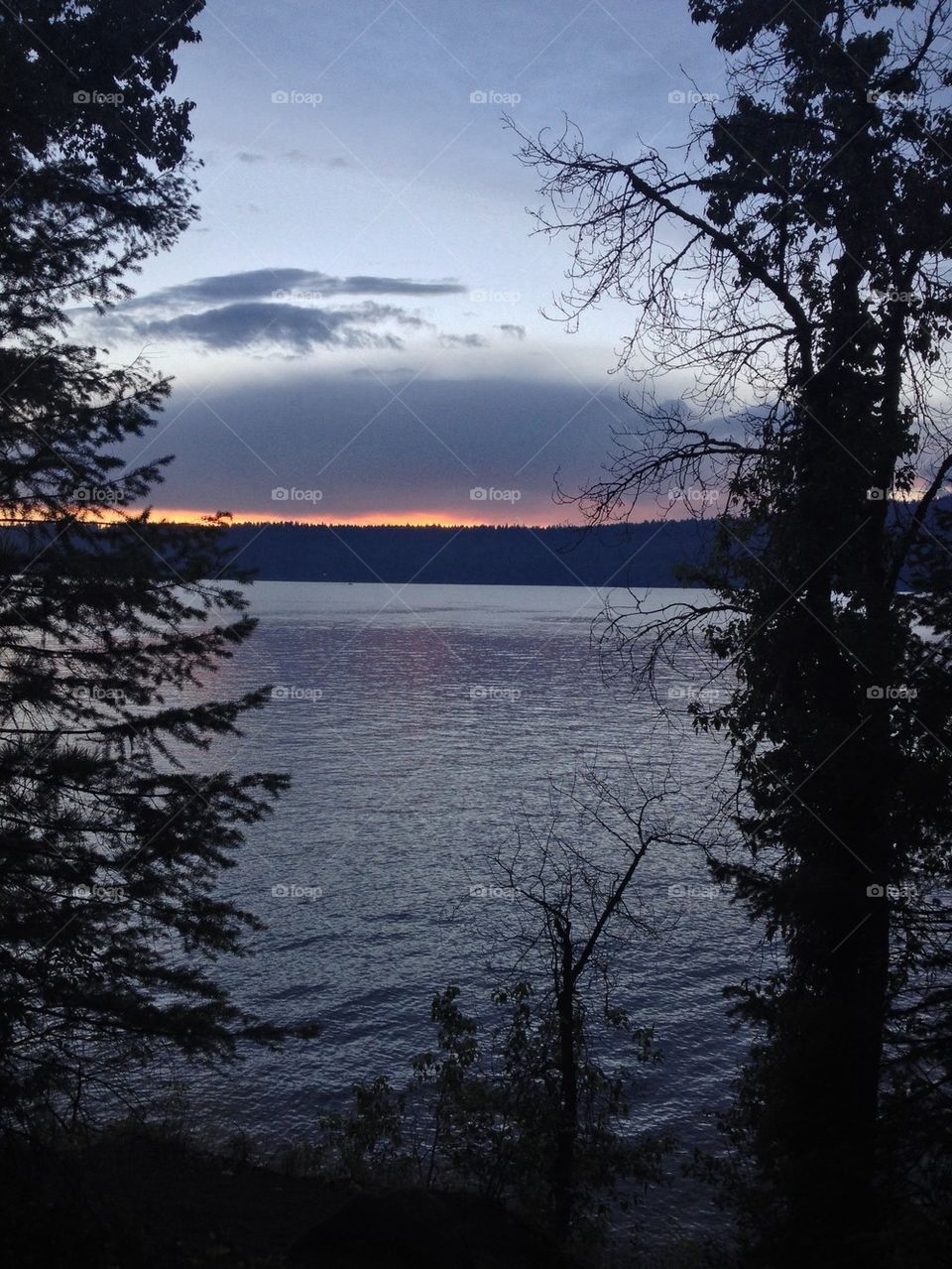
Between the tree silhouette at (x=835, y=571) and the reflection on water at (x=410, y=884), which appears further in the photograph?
the reflection on water at (x=410, y=884)

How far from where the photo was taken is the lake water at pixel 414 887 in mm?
26125

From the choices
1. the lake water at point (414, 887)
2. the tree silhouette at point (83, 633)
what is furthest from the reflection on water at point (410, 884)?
the tree silhouette at point (83, 633)

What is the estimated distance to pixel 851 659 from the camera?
13.4 metres

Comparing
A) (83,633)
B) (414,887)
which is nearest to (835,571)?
(83,633)

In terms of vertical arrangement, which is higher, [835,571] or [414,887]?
[835,571]

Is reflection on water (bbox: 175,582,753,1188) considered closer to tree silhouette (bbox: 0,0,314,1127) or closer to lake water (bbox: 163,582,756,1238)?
lake water (bbox: 163,582,756,1238)

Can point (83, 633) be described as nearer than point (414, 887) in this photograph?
Yes

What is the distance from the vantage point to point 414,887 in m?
40.7

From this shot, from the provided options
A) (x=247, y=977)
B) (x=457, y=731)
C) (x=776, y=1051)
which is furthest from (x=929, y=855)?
(x=457, y=731)

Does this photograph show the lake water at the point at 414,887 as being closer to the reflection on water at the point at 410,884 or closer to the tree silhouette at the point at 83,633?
the reflection on water at the point at 410,884

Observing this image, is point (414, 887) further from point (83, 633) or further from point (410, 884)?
point (83, 633)

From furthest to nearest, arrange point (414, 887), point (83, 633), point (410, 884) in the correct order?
point (410, 884) < point (414, 887) < point (83, 633)

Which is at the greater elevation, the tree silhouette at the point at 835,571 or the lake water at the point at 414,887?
the tree silhouette at the point at 835,571

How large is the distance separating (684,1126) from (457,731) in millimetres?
57244
